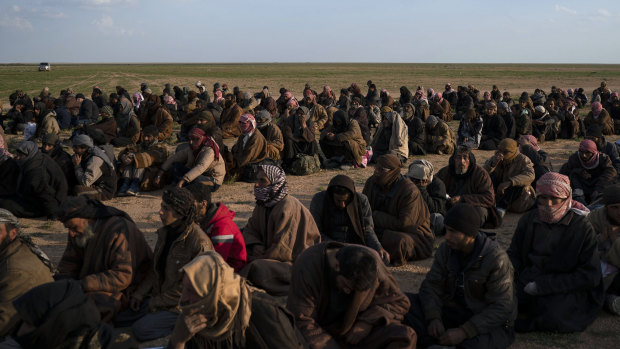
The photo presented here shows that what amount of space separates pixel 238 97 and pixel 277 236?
47.2 ft

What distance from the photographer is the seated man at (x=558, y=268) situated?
4.15 m

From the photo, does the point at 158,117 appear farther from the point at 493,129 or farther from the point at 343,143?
the point at 493,129

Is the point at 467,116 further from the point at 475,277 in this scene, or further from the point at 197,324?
the point at 197,324

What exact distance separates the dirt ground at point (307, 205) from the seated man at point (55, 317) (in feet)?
9.79

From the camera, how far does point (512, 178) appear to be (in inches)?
285

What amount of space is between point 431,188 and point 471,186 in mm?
503

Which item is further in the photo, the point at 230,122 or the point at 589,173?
the point at 230,122

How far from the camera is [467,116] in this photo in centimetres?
1275

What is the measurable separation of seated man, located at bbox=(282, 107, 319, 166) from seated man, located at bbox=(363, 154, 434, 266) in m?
4.49

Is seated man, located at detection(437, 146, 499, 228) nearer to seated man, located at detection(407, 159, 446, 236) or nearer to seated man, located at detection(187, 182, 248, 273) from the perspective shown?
seated man, located at detection(407, 159, 446, 236)

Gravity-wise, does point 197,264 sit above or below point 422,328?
above

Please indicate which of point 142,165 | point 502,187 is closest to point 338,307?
point 502,187

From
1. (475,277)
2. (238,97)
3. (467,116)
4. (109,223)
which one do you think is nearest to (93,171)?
(109,223)

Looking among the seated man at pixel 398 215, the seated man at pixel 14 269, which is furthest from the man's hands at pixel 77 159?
the seated man at pixel 398 215
